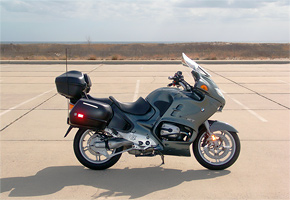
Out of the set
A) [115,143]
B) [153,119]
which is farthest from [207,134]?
[115,143]

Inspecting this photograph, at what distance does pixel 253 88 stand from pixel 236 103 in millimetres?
2829

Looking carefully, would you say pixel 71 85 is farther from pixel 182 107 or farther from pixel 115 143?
pixel 182 107

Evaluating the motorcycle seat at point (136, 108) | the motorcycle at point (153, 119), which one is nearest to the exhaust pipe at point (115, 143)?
the motorcycle at point (153, 119)

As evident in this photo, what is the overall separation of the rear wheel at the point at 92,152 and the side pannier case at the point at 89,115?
27cm

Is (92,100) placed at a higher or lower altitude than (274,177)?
higher

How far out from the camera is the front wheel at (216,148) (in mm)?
4734

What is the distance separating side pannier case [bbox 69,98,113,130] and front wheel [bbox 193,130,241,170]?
137cm

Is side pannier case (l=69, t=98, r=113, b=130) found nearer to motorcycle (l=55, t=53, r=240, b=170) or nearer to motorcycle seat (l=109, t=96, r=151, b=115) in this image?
motorcycle (l=55, t=53, r=240, b=170)

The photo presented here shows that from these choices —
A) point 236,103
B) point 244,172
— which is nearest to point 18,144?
point 244,172

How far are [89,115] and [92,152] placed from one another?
620 mm

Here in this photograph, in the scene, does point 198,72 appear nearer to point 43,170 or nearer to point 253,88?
point 43,170

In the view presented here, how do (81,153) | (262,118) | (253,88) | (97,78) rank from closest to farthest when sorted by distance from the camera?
(81,153)
(262,118)
(253,88)
(97,78)

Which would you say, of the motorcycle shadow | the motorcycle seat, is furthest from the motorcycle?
the motorcycle shadow

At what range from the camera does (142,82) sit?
42.5 feet
